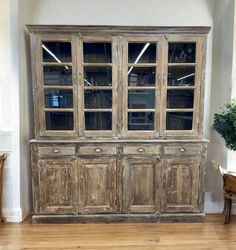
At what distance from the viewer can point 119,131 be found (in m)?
3.24

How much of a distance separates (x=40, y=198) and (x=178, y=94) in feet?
6.60

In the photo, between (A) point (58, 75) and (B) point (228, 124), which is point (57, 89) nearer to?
(A) point (58, 75)

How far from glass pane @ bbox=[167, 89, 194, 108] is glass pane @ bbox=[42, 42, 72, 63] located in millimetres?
1242

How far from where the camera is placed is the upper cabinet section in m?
3.14

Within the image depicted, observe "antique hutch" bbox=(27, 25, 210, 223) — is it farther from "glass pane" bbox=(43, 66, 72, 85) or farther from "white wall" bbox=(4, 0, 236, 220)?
"white wall" bbox=(4, 0, 236, 220)

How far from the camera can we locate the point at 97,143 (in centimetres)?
320

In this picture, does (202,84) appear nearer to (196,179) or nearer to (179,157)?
(179,157)

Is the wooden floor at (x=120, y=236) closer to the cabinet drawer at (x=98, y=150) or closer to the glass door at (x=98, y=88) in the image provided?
the cabinet drawer at (x=98, y=150)

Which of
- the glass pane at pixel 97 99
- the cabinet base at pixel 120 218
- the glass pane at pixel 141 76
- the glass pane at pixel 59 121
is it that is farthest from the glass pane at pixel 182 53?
the cabinet base at pixel 120 218

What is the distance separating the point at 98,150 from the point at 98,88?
2.35 feet

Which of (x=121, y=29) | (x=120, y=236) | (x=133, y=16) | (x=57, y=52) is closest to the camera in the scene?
(x=120, y=236)

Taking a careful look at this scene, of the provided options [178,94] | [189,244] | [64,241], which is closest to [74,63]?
[178,94]

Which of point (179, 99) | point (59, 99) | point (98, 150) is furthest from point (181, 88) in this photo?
point (59, 99)

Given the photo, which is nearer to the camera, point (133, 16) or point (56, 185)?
point (56, 185)
